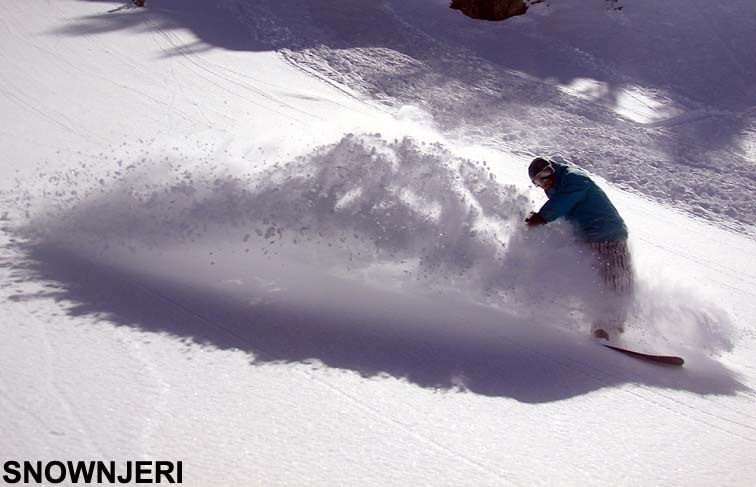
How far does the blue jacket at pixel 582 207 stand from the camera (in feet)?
16.3

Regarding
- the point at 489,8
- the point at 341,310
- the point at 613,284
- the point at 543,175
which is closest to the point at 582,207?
the point at 543,175

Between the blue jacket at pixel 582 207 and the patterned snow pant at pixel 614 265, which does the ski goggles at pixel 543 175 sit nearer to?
the blue jacket at pixel 582 207

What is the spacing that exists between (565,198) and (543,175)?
0.23m

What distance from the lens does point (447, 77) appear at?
13516mm

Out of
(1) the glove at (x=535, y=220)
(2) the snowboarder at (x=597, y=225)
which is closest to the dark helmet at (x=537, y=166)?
(2) the snowboarder at (x=597, y=225)

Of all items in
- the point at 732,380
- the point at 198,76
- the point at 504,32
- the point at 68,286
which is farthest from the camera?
the point at 504,32

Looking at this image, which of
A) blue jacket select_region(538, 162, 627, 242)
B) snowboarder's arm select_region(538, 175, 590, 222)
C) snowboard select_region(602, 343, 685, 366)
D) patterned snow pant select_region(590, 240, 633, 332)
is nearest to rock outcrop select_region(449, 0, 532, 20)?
blue jacket select_region(538, 162, 627, 242)

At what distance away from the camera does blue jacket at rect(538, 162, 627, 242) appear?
4965mm

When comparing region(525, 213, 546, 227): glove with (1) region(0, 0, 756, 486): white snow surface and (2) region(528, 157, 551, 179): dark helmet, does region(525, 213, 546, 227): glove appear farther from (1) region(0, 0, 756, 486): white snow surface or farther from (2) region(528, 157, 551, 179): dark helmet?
(2) region(528, 157, 551, 179): dark helmet

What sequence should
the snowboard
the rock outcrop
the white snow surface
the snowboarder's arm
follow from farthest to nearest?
1. the rock outcrop
2. the snowboarder's arm
3. the snowboard
4. the white snow surface

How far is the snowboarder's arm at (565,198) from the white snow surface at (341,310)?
23 centimetres

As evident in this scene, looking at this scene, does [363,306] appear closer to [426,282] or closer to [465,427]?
[426,282]

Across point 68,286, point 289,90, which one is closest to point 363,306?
point 68,286

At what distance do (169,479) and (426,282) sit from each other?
271 centimetres
